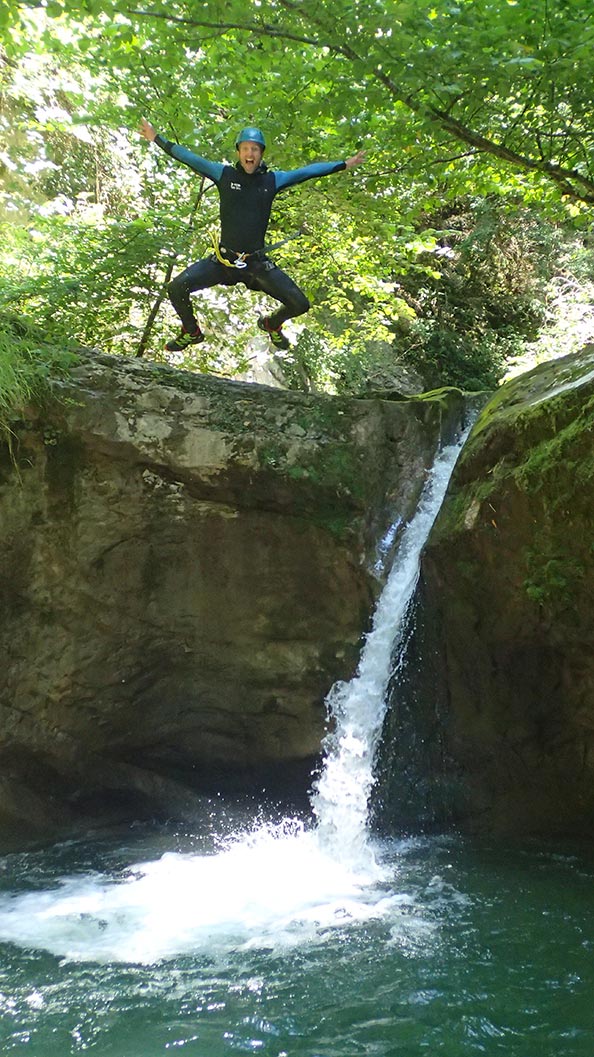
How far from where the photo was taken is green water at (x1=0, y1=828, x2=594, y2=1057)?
9.95 feet

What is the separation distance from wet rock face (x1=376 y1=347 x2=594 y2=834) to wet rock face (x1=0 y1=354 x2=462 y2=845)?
36.8 inches

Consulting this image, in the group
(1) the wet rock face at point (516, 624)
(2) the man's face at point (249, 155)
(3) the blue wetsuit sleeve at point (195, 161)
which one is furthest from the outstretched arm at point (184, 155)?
(1) the wet rock face at point (516, 624)

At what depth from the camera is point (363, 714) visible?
6.36m

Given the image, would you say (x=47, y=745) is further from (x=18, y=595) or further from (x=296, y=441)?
(x=296, y=441)

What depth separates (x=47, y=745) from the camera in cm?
631

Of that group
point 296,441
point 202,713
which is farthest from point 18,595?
point 296,441

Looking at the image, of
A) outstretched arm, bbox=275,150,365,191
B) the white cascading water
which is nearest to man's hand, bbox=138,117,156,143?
outstretched arm, bbox=275,150,365,191

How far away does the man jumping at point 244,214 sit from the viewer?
18.7 ft

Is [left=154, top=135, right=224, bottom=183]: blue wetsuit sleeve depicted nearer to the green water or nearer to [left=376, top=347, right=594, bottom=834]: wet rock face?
[left=376, top=347, right=594, bottom=834]: wet rock face

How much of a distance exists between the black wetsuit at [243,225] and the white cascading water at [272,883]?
2.36m

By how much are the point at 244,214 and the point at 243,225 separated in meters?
0.08

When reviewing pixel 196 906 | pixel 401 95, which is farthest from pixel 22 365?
pixel 196 906

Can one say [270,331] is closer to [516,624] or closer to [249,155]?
[249,155]

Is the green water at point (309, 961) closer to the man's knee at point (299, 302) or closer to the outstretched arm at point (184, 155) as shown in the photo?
the man's knee at point (299, 302)
